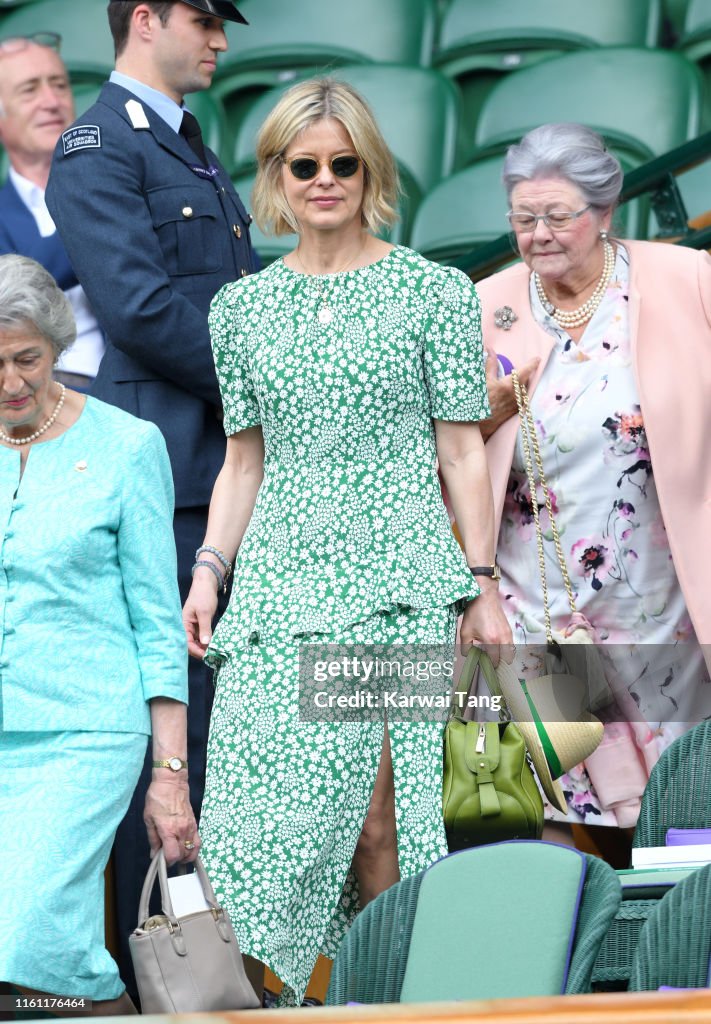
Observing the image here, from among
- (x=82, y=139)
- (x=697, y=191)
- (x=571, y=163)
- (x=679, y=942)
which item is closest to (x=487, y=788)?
(x=679, y=942)

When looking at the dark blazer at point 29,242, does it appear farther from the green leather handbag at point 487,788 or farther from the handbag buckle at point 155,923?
the handbag buckle at point 155,923

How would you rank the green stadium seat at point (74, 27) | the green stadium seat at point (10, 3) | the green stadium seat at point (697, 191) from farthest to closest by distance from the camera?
1. the green stadium seat at point (10, 3)
2. the green stadium seat at point (74, 27)
3. the green stadium seat at point (697, 191)

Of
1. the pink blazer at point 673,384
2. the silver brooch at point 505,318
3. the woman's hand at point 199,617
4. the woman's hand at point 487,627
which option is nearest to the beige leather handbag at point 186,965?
the woman's hand at point 199,617

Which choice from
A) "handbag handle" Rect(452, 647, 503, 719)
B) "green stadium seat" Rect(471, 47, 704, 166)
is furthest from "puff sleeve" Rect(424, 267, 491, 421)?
"green stadium seat" Rect(471, 47, 704, 166)

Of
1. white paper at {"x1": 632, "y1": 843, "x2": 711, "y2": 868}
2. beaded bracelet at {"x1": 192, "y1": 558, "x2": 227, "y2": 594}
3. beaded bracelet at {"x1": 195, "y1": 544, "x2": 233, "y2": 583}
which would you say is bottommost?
white paper at {"x1": 632, "y1": 843, "x2": 711, "y2": 868}

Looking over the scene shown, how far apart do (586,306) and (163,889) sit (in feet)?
6.01

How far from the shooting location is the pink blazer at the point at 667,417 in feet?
13.7

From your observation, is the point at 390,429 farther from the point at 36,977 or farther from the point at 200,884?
the point at 36,977

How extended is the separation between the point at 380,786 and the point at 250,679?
0.33m

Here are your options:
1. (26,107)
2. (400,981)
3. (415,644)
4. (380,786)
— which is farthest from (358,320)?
(26,107)

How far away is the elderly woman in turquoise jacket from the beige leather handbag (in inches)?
6.4

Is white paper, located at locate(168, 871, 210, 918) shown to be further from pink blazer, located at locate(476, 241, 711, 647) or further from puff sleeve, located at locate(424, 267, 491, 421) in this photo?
pink blazer, located at locate(476, 241, 711, 647)

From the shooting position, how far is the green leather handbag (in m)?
3.58

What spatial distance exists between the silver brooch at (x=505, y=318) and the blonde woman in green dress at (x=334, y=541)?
642 millimetres
